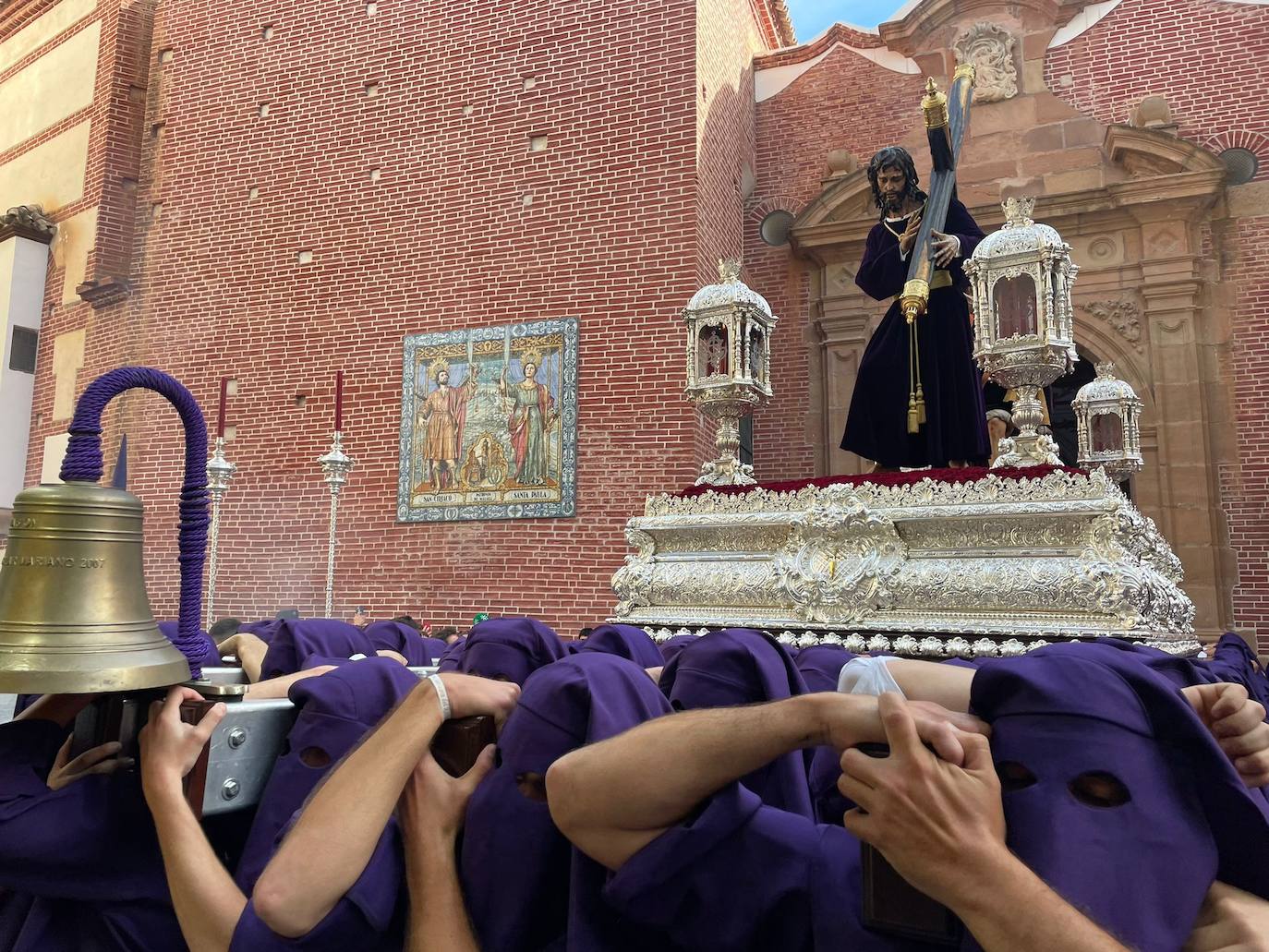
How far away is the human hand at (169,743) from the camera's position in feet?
5.02

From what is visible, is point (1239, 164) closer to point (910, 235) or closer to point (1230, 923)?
point (910, 235)

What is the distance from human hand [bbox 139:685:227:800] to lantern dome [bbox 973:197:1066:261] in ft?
13.1

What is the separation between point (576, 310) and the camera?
28.2 feet

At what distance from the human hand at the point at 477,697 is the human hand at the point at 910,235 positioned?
→ 439 cm

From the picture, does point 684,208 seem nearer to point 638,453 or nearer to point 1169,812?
point 638,453

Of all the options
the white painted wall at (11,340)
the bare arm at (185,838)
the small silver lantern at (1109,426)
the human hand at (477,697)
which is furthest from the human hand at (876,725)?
the white painted wall at (11,340)

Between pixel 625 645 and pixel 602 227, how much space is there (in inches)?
255

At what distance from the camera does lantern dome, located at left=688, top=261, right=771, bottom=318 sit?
17.5 ft

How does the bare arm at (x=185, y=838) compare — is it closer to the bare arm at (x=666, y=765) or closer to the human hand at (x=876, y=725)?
the bare arm at (x=666, y=765)

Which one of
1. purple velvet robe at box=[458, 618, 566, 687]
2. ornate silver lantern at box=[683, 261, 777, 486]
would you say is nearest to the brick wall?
ornate silver lantern at box=[683, 261, 777, 486]

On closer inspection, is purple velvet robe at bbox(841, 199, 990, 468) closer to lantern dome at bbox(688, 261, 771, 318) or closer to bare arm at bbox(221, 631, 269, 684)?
lantern dome at bbox(688, 261, 771, 318)

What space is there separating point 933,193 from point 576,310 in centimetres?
411

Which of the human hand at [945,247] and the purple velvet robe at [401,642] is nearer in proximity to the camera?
the purple velvet robe at [401,642]

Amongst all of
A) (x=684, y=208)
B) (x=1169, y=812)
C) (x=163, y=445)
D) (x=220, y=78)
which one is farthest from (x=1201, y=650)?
(x=220, y=78)
